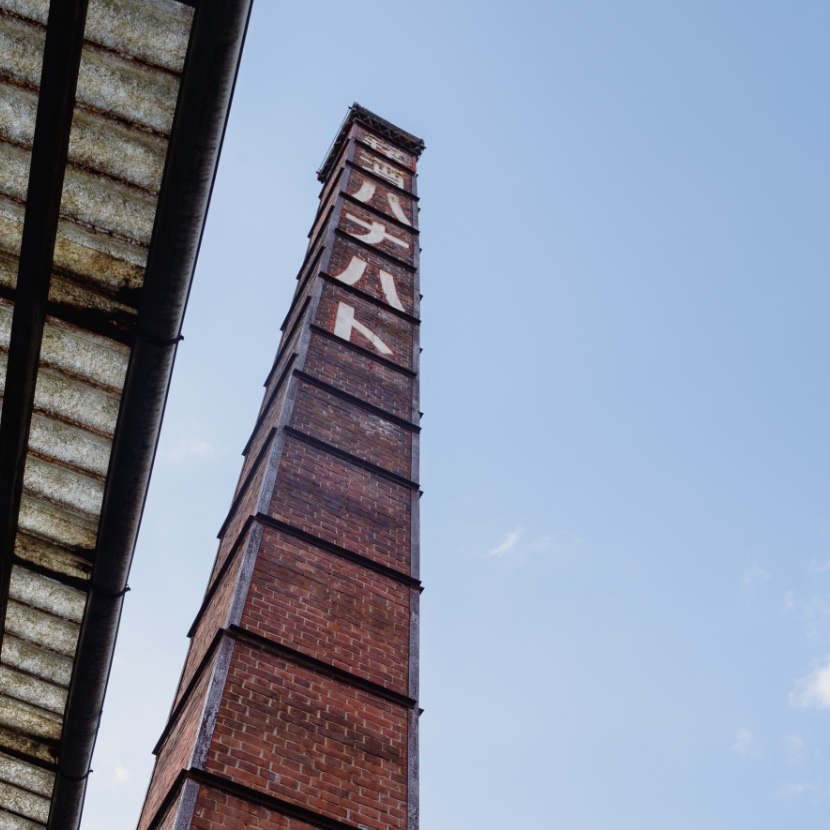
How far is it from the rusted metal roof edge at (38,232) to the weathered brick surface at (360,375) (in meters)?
5.76

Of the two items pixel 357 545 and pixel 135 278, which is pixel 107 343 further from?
pixel 357 545

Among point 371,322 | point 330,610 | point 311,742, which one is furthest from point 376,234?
point 311,742

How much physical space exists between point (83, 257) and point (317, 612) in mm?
4014

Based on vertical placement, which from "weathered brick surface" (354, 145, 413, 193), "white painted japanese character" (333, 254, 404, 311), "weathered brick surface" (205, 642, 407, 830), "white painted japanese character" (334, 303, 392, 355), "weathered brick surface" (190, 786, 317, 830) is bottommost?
"weathered brick surface" (190, 786, 317, 830)

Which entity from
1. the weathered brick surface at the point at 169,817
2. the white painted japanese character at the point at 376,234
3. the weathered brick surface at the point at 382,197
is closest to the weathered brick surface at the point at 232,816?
the weathered brick surface at the point at 169,817

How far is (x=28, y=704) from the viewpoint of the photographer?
5008 millimetres

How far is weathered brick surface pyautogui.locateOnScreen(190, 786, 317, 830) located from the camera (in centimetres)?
520

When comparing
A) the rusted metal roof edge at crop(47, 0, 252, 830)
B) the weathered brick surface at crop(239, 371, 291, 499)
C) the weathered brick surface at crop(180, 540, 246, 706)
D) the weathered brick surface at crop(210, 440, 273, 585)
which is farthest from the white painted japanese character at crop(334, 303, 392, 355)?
the rusted metal roof edge at crop(47, 0, 252, 830)

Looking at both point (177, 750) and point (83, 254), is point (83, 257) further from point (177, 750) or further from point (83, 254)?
point (177, 750)

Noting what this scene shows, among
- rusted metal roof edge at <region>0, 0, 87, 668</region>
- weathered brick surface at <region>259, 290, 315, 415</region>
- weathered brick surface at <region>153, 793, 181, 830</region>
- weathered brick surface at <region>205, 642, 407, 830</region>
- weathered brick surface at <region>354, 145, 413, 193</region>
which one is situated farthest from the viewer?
weathered brick surface at <region>354, 145, 413, 193</region>

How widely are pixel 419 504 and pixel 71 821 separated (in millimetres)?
4318

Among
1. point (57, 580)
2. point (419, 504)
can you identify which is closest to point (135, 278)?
point (57, 580)

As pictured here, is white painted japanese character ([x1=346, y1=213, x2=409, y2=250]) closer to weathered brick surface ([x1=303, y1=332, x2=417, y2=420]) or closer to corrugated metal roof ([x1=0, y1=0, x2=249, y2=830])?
weathered brick surface ([x1=303, y1=332, x2=417, y2=420])

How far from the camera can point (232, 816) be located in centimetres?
529
